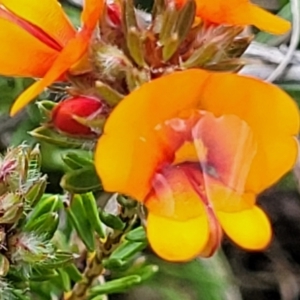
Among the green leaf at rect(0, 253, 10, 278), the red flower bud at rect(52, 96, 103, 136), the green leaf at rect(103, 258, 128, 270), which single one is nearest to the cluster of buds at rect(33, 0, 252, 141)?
the red flower bud at rect(52, 96, 103, 136)

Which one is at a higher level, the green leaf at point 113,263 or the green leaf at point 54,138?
the green leaf at point 54,138

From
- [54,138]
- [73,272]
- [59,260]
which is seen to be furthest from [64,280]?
[54,138]

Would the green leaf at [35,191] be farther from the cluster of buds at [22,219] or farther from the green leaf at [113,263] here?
the green leaf at [113,263]

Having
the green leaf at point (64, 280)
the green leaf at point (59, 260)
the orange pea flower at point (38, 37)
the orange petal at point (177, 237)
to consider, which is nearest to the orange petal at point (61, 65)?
the orange pea flower at point (38, 37)

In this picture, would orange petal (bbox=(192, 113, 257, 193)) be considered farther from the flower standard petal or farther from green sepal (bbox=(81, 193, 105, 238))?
green sepal (bbox=(81, 193, 105, 238))

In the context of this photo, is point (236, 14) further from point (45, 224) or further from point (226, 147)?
point (45, 224)

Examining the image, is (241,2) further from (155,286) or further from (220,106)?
(155,286)

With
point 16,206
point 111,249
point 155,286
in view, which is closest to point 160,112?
point 16,206
